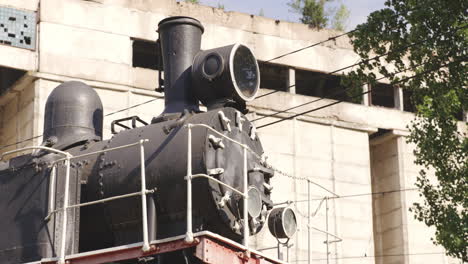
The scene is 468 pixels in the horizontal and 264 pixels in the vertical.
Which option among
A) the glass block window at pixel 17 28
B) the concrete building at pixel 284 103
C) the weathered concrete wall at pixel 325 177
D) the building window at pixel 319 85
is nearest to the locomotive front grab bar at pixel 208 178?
the concrete building at pixel 284 103

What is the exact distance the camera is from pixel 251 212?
10.1 m

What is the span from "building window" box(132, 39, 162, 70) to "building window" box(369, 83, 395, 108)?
764cm

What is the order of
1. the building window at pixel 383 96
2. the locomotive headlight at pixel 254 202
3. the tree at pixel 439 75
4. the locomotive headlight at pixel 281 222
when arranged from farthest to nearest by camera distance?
the building window at pixel 383 96 → the tree at pixel 439 75 → the locomotive headlight at pixel 281 222 → the locomotive headlight at pixel 254 202

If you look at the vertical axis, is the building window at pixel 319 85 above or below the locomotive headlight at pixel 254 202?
above

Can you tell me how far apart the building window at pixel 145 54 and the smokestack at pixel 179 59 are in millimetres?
14418

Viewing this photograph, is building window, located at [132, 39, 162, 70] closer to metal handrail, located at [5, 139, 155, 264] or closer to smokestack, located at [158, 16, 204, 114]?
smokestack, located at [158, 16, 204, 114]

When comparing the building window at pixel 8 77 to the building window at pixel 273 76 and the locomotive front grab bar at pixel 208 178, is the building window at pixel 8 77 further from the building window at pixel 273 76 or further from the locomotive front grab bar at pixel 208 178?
the locomotive front grab bar at pixel 208 178

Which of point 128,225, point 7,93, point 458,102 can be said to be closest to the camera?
point 128,225

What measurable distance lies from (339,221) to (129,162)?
56.4ft

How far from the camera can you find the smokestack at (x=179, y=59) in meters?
11.0

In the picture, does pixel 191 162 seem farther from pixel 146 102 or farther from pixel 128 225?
pixel 146 102

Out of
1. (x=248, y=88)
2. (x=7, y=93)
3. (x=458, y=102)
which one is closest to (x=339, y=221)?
(x=458, y=102)

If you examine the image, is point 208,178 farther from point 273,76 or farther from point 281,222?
point 273,76

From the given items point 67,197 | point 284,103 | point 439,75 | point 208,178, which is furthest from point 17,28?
point 208,178
